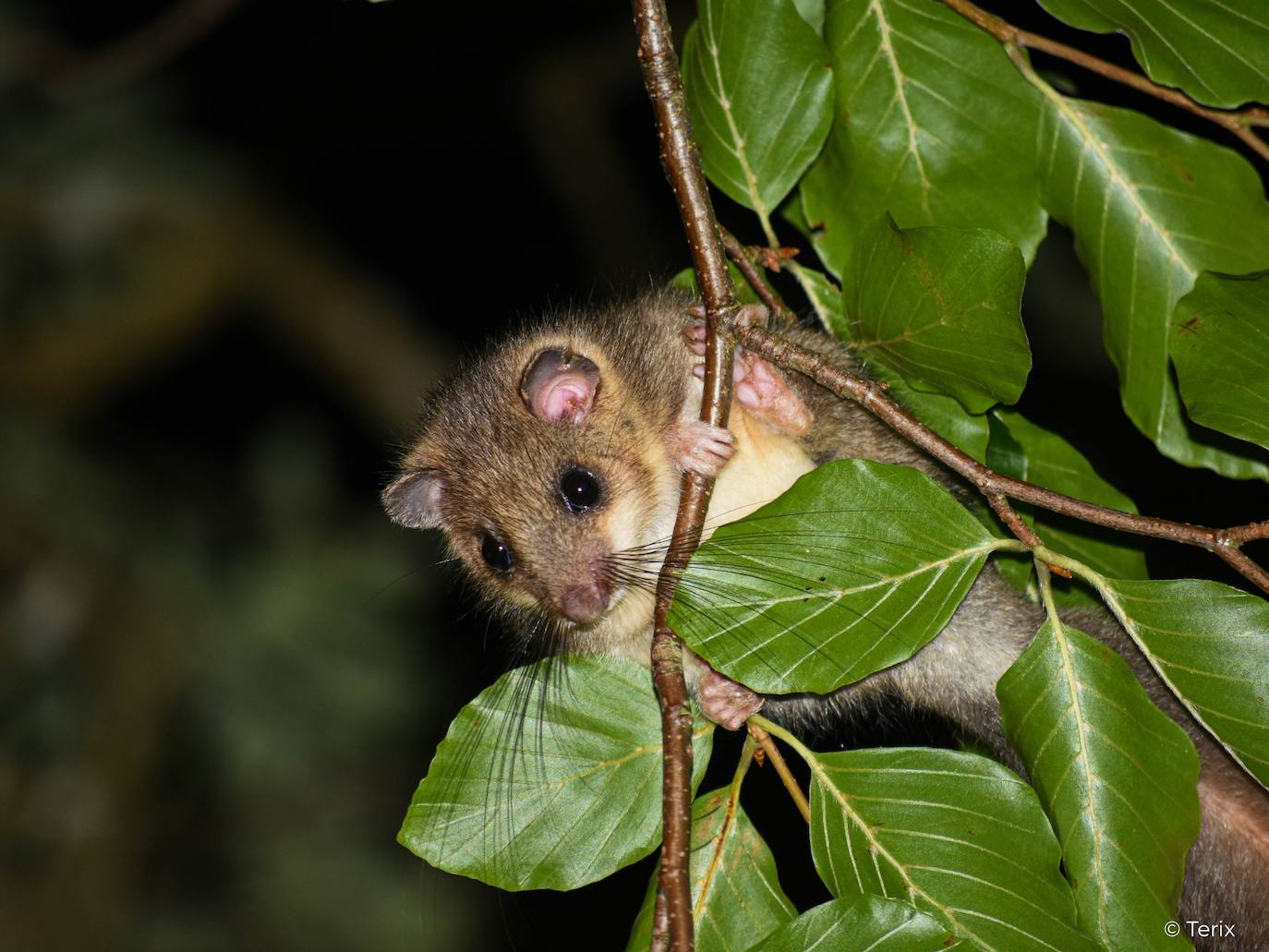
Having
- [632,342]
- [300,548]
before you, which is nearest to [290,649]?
[300,548]

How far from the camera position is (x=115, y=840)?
6434mm

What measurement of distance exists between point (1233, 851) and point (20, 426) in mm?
6459

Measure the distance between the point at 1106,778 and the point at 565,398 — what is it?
1.52 m

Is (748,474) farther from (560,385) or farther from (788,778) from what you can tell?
(788,778)

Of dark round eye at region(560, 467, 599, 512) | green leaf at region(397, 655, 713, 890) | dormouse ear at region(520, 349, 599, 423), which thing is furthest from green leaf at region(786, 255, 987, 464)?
green leaf at region(397, 655, 713, 890)

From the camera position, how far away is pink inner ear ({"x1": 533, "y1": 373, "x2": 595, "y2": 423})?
2918 mm

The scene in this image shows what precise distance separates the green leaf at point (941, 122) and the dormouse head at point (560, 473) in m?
0.79

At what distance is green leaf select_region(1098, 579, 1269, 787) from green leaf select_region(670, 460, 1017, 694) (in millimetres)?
280

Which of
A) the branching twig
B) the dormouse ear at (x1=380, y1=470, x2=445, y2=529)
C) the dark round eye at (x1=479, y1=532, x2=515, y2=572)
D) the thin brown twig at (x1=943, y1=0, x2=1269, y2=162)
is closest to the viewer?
the branching twig

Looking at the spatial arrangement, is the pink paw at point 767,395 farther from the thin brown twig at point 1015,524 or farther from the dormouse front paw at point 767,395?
the thin brown twig at point 1015,524

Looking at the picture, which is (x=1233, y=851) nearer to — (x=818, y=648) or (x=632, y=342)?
(x=818, y=648)

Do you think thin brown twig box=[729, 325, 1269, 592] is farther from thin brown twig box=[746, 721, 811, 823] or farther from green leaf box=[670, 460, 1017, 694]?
thin brown twig box=[746, 721, 811, 823]

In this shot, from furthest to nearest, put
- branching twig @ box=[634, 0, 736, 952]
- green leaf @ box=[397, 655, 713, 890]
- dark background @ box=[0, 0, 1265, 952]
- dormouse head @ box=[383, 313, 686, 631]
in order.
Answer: dark background @ box=[0, 0, 1265, 952] → dormouse head @ box=[383, 313, 686, 631] → green leaf @ box=[397, 655, 713, 890] → branching twig @ box=[634, 0, 736, 952]

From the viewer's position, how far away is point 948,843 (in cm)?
202
